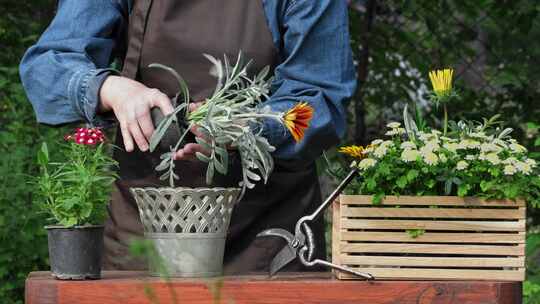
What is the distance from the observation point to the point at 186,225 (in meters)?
2.22

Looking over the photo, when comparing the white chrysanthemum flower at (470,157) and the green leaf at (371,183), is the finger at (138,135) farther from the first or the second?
the white chrysanthemum flower at (470,157)

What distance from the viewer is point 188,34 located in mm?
2637

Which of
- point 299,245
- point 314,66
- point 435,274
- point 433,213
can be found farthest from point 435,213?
point 314,66

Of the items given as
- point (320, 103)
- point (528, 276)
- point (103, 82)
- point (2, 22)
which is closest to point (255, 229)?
point (320, 103)

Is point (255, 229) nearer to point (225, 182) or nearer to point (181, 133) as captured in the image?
point (225, 182)

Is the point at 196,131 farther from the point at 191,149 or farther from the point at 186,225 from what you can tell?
the point at 186,225

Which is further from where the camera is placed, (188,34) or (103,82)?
(188,34)

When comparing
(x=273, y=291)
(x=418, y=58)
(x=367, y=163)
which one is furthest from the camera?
(x=418, y=58)

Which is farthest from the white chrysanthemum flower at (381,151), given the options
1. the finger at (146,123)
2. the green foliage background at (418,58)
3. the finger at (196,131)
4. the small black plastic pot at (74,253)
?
the green foliage background at (418,58)

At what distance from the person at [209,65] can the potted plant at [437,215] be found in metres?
0.32

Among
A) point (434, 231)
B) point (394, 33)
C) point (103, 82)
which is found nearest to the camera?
point (434, 231)

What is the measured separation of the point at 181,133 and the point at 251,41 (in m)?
0.40

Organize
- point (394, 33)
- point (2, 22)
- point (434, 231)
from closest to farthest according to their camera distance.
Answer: point (434, 231)
point (2, 22)
point (394, 33)

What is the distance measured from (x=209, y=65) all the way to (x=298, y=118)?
425mm
